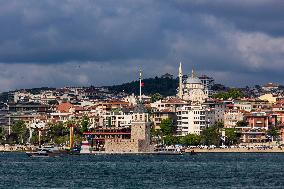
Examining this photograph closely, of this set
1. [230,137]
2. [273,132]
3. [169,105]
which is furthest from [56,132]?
[273,132]

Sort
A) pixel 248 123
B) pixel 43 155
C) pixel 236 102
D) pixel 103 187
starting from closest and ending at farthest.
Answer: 1. pixel 103 187
2. pixel 43 155
3. pixel 248 123
4. pixel 236 102

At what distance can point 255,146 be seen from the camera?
152875mm

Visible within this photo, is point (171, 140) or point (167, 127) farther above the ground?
point (167, 127)

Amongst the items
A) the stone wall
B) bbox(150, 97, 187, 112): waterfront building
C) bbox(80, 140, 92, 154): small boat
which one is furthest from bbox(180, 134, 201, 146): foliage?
bbox(80, 140, 92, 154): small boat

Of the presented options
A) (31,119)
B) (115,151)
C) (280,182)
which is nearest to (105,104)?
(31,119)

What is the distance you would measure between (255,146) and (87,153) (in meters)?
26.1

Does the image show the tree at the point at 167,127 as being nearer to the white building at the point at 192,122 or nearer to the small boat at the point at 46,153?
the white building at the point at 192,122

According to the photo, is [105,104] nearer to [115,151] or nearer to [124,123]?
[124,123]

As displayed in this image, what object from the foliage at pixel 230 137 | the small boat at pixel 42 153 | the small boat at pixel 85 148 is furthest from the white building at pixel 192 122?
the small boat at pixel 42 153

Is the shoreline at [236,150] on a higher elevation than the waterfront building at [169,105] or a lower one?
lower

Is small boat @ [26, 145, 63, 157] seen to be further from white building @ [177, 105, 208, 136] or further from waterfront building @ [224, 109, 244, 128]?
waterfront building @ [224, 109, 244, 128]

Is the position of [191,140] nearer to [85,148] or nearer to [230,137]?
[230,137]

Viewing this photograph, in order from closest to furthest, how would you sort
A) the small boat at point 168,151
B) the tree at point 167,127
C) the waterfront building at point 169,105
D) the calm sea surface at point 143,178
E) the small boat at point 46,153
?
the calm sea surface at point 143,178
the small boat at point 46,153
the small boat at point 168,151
the tree at point 167,127
the waterfront building at point 169,105

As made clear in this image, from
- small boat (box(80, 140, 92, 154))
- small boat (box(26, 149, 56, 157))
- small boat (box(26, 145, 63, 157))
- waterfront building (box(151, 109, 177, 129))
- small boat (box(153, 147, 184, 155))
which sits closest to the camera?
small boat (box(26, 149, 56, 157))
